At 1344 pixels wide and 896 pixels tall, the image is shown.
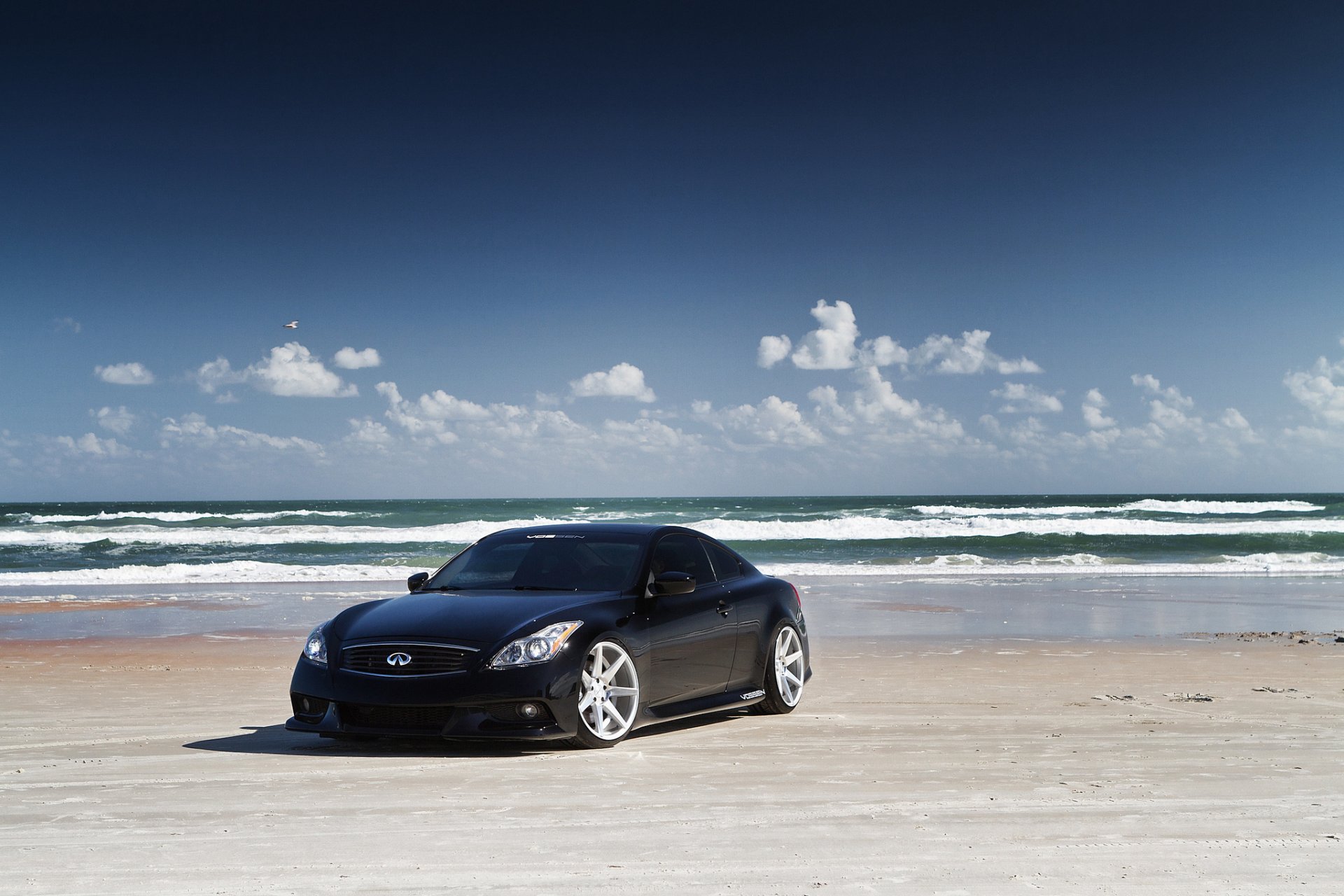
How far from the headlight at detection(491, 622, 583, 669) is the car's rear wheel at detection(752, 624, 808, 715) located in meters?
2.25

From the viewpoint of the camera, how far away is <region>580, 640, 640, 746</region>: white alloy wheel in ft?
25.4

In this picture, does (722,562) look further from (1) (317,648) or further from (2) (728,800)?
(2) (728,800)

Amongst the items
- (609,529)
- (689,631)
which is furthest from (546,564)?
(689,631)

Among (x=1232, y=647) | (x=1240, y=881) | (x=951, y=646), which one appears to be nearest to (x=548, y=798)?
(x=1240, y=881)

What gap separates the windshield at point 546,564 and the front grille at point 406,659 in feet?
3.79

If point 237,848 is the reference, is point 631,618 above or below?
above

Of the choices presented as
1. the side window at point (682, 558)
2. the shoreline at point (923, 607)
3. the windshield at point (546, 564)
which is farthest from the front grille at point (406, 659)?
the shoreline at point (923, 607)

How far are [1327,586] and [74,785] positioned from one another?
24.0 meters

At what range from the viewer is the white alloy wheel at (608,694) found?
25.4 feet

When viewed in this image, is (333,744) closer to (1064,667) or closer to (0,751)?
(0,751)

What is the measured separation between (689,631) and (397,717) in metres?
2.19

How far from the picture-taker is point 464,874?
15.3 ft

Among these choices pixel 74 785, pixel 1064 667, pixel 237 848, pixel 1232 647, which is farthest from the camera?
pixel 1232 647

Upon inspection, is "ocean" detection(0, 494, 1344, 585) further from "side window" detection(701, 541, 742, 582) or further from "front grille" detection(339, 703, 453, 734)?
"front grille" detection(339, 703, 453, 734)
